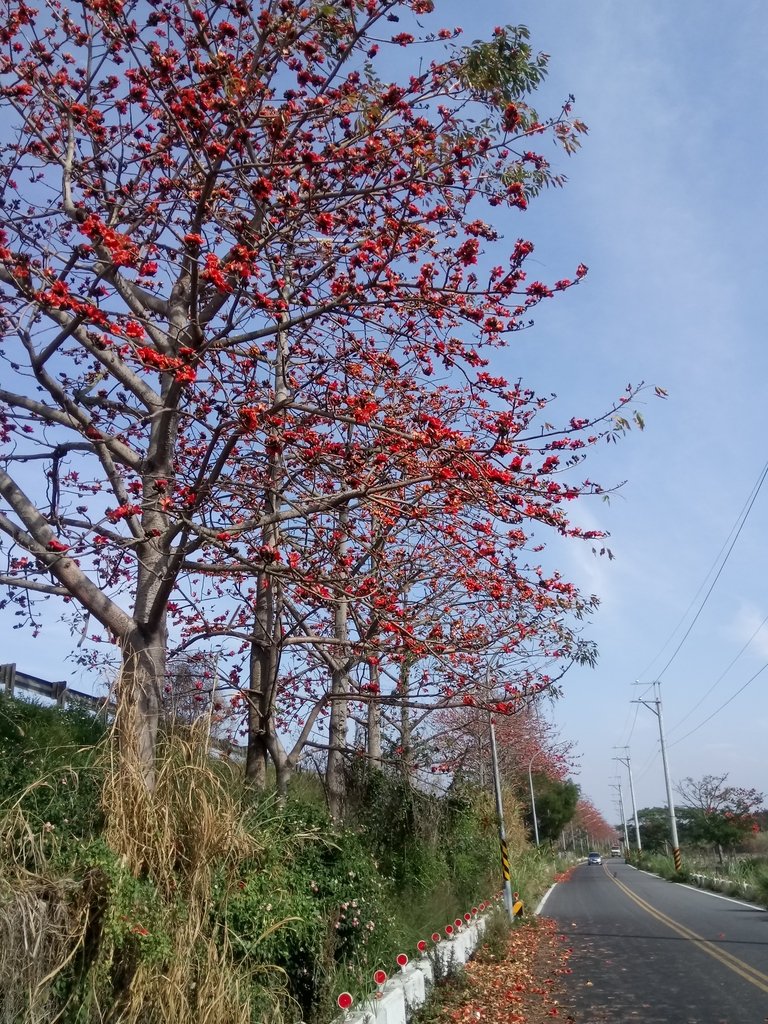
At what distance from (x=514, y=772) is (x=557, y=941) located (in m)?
18.4

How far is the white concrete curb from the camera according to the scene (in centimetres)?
706

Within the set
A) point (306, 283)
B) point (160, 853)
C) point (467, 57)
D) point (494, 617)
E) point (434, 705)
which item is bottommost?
point (160, 853)

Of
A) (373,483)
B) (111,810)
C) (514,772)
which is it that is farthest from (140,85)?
(514,772)

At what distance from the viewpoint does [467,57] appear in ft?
25.3

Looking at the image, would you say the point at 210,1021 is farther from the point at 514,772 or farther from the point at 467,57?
the point at 514,772

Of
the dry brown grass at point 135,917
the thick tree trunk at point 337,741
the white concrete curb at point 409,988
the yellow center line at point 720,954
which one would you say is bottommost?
the yellow center line at point 720,954

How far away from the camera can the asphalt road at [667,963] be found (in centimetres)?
982

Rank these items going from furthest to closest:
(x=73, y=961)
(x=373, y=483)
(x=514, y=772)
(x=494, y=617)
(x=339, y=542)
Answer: (x=514, y=772), (x=494, y=617), (x=339, y=542), (x=373, y=483), (x=73, y=961)

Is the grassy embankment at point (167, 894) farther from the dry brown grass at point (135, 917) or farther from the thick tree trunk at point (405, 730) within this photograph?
the thick tree trunk at point (405, 730)

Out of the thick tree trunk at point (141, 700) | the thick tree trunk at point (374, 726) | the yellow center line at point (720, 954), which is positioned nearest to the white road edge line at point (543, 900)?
the yellow center line at point (720, 954)

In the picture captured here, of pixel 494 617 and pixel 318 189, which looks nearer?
pixel 318 189

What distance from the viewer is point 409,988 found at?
866 cm

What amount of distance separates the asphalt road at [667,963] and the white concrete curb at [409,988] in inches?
56.2

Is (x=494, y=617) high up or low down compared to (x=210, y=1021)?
up
